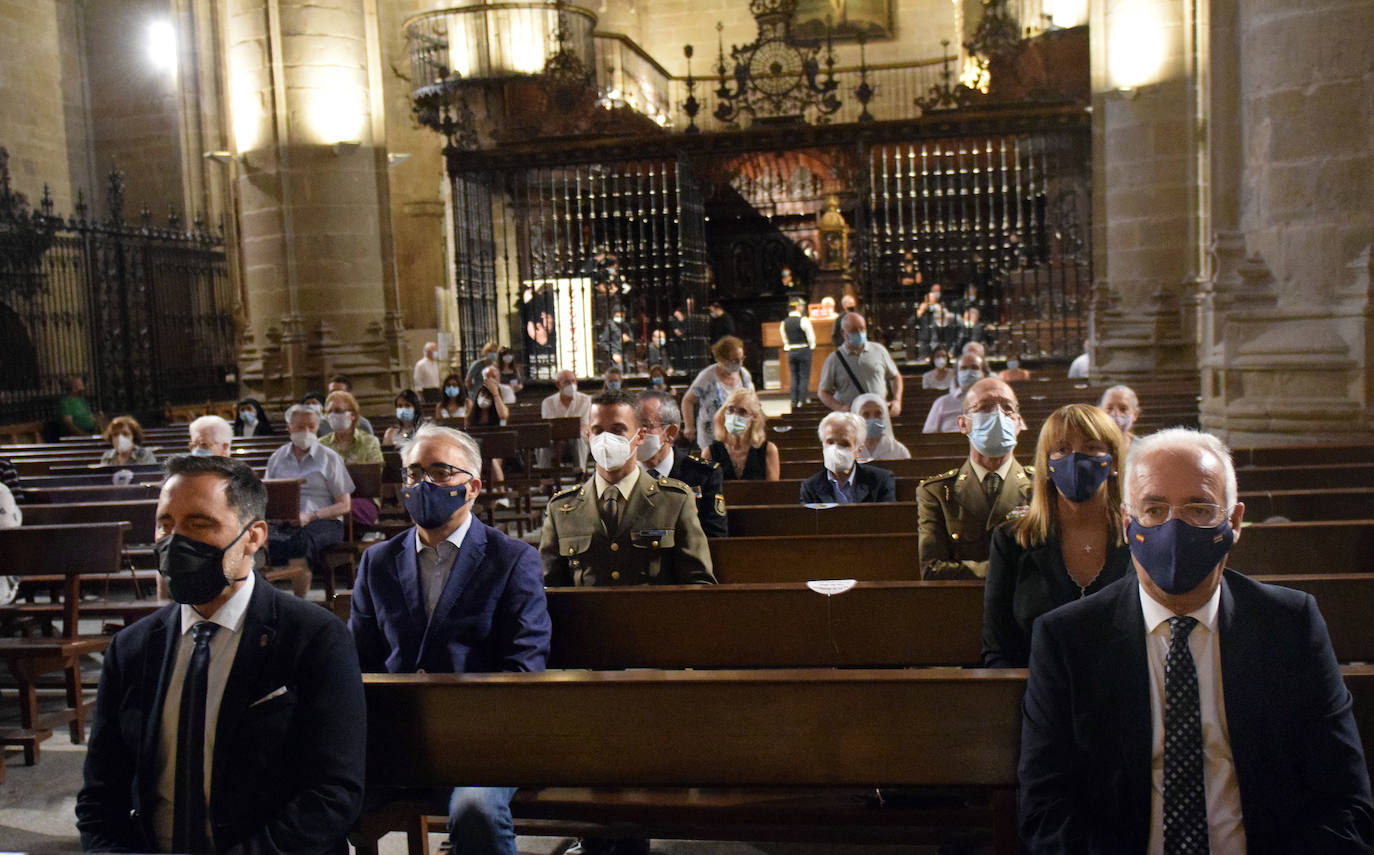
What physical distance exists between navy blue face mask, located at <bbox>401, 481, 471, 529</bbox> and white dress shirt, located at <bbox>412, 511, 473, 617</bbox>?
0.06 meters

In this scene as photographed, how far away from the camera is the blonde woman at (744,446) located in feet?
23.0

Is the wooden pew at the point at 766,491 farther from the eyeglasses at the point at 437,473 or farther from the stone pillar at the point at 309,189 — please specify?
the stone pillar at the point at 309,189

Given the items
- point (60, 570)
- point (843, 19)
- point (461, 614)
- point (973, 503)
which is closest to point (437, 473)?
point (461, 614)

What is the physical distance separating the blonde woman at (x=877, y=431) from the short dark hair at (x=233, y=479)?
4901mm

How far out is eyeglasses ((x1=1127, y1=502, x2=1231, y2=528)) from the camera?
2.44m

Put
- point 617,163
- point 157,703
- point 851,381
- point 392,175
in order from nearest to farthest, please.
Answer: point 157,703
point 851,381
point 617,163
point 392,175

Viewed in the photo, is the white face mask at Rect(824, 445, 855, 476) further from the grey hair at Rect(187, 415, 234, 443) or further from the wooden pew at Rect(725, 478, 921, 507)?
the grey hair at Rect(187, 415, 234, 443)

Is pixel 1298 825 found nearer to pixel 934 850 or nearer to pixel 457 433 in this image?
pixel 934 850

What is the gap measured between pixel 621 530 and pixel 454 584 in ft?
3.60

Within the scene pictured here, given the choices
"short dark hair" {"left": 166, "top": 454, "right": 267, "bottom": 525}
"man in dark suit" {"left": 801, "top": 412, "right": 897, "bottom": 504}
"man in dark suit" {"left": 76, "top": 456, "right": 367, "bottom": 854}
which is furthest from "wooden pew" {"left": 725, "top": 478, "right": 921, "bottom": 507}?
"man in dark suit" {"left": 76, "top": 456, "right": 367, "bottom": 854}

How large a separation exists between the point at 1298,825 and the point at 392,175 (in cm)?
2284

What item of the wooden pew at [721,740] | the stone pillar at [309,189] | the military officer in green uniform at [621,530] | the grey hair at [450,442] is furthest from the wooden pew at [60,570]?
the stone pillar at [309,189]

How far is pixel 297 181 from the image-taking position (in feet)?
49.0

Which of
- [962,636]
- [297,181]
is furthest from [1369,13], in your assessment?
[297,181]
